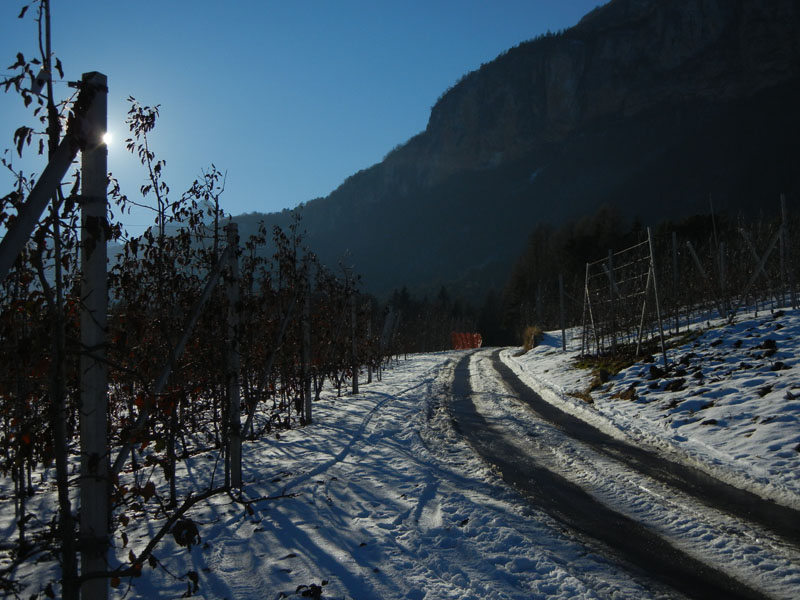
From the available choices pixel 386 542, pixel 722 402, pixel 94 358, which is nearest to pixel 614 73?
pixel 722 402

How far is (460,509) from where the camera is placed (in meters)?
5.23

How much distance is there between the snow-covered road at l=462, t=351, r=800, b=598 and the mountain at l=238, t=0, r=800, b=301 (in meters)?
75.3

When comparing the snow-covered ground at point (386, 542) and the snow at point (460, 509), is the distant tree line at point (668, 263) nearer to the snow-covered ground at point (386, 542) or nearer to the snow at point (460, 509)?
the snow at point (460, 509)

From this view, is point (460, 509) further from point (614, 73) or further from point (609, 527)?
point (614, 73)

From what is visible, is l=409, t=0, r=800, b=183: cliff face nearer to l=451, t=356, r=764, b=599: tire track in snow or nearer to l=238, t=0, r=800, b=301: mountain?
l=238, t=0, r=800, b=301: mountain

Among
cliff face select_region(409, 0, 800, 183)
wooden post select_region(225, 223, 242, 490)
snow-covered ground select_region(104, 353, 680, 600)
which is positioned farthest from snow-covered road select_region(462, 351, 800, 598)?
cliff face select_region(409, 0, 800, 183)

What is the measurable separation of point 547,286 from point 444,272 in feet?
299

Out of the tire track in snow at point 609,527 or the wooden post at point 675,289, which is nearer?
the tire track in snow at point 609,527

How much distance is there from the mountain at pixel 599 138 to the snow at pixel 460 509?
7363 cm

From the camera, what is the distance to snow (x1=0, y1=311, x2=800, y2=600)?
148 inches

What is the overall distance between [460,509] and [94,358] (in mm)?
3895

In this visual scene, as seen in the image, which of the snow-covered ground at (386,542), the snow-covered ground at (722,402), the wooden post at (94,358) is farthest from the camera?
the snow-covered ground at (722,402)

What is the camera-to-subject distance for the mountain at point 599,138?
10162 cm

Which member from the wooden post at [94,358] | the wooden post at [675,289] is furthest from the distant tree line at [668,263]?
the wooden post at [94,358]
